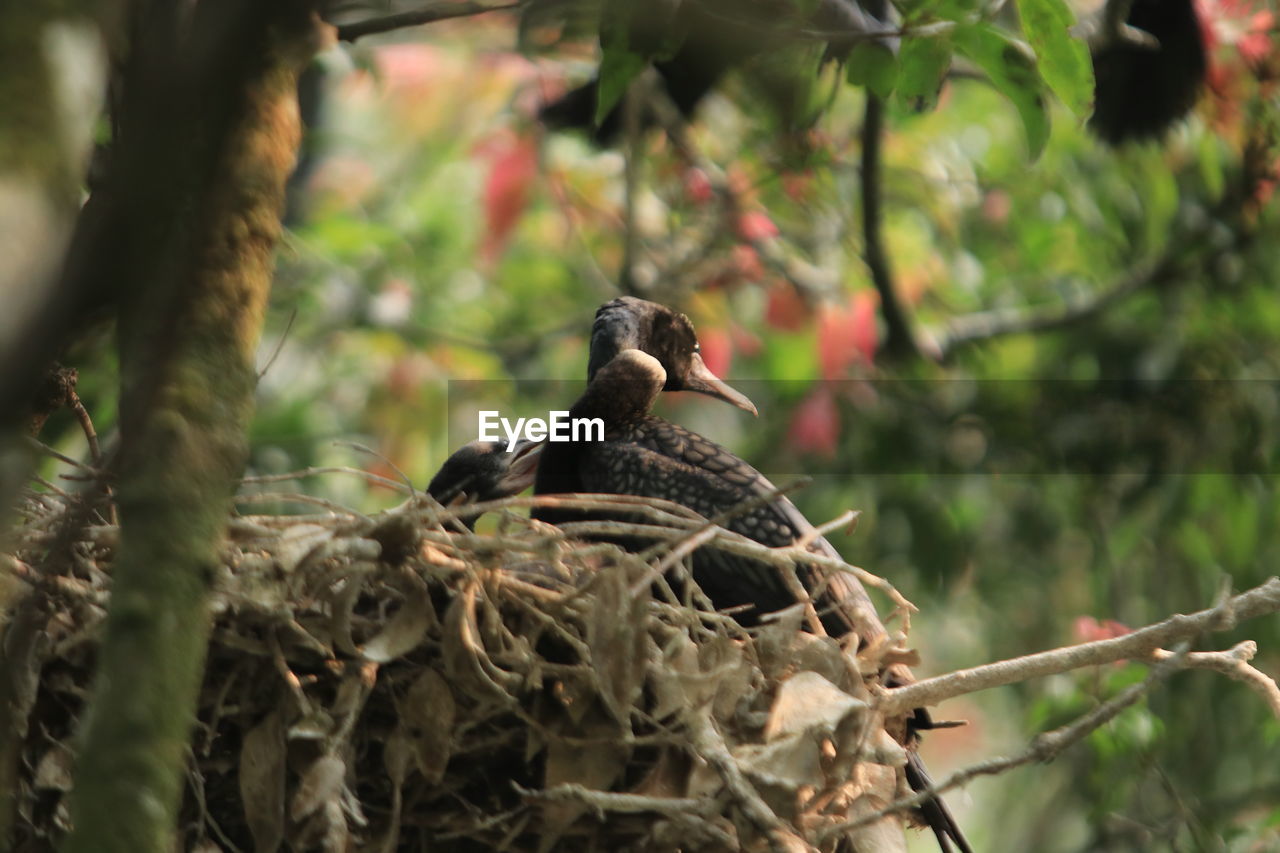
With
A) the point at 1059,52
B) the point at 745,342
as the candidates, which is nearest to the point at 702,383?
the point at 1059,52

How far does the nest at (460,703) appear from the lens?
7.98 ft

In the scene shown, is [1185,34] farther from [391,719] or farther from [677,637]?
[391,719]

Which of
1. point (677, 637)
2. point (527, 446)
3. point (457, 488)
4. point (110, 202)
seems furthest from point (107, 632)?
point (527, 446)

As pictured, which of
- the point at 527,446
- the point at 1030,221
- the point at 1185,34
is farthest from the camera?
the point at 1030,221

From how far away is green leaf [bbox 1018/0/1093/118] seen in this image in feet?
8.87

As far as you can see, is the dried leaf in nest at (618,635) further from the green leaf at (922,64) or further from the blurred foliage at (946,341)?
the blurred foliage at (946,341)

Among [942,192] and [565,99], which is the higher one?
[565,99]

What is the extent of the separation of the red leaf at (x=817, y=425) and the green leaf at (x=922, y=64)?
344 cm

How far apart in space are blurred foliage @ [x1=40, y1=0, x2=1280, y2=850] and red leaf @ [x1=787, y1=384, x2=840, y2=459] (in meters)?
0.01

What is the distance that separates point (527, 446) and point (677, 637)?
1.63 meters

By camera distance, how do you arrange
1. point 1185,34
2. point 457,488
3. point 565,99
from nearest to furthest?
point 457,488
point 1185,34
point 565,99

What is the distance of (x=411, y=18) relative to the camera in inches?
105

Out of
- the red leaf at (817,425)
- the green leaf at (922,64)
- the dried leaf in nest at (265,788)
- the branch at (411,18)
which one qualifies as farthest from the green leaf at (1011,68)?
the red leaf at (817,425)

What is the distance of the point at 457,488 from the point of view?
3.86 meters
